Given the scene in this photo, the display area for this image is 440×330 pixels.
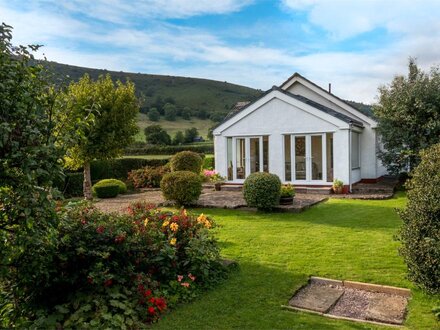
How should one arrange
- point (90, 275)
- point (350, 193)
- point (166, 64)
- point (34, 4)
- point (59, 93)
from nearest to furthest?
point (59, 93) < point (90, 275) < point (34, 4) < point (350, 193) < point (166, 64)

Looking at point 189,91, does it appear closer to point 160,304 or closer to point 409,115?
point 409,115

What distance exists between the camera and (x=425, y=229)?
5.54 metres

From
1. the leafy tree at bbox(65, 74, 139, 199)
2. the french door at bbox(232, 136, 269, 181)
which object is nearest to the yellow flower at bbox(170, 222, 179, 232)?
the leafy tree at bbox(65, 74, 139, 199)

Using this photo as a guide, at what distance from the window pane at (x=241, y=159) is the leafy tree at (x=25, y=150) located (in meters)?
16.5

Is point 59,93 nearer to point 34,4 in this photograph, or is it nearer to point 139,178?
point 34,4

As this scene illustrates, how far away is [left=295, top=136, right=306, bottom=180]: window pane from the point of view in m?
18.8

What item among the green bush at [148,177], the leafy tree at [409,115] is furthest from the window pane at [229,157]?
the leafy tree at [409,115]

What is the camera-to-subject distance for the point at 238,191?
18984mm

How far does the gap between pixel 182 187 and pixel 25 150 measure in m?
10.9

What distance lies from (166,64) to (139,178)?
726cm

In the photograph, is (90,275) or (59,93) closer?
(59,93)

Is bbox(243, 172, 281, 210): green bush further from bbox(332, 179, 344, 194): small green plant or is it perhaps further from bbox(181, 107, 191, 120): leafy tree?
bbox(181, 107, 191, 120): leafy tree

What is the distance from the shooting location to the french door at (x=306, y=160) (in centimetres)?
1817

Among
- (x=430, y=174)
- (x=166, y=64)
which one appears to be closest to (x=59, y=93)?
(x=430, y=174)
